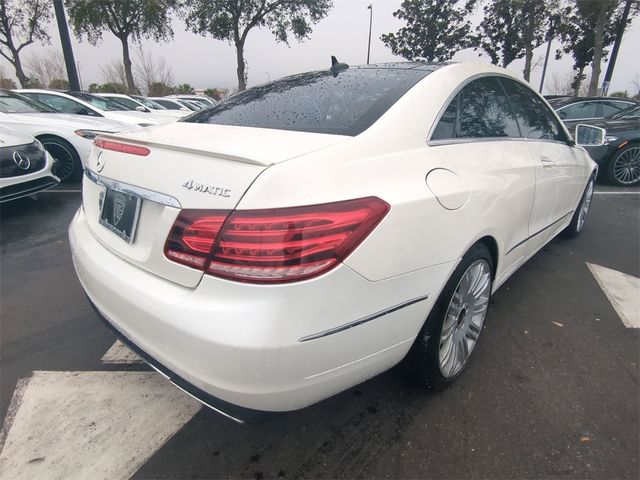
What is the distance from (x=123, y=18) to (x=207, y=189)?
23286mm

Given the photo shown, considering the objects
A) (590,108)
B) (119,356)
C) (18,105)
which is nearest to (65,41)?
(18,105)

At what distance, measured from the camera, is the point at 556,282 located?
3.22 m

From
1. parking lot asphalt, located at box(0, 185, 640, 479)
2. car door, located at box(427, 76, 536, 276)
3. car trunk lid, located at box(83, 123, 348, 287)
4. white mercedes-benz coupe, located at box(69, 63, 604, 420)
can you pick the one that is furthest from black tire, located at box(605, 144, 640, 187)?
car trunk lid, located at box(83, 123, 348, 287)

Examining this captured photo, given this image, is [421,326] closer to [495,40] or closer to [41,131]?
[41,131]

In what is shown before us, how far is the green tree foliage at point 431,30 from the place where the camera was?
103 feet

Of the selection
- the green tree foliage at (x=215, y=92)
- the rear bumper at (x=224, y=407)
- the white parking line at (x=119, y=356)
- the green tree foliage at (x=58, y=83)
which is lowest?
the green tree foliage at (x=215, y=92)

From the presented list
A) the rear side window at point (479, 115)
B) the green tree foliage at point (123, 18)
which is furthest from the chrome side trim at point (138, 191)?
the green tree foliage at point (123, 18)

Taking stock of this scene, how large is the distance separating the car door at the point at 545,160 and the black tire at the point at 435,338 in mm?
952

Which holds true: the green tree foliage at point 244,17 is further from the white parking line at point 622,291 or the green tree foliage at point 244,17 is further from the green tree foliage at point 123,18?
the white parking line at point 622,291

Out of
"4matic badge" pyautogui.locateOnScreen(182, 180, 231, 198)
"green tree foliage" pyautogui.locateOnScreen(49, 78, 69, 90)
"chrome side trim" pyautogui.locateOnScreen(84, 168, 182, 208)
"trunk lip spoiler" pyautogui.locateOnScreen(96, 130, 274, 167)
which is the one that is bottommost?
"green tree foliage" pyautogui.locateOnScreen(49, 78, 69, 90)

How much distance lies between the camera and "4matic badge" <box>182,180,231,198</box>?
1.25m

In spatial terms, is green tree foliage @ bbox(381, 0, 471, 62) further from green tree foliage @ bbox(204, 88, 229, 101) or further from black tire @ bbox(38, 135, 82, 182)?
black tire @ bbox(38, 135, 82, 182)

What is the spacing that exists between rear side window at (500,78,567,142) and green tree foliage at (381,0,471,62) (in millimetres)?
32048

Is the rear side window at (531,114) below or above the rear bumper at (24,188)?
above
